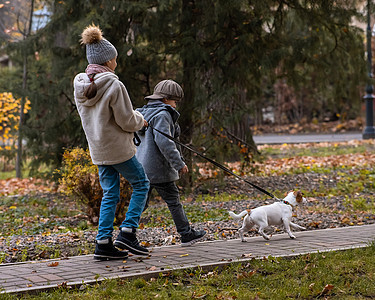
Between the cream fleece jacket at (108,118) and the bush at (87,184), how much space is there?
2722 millimetres

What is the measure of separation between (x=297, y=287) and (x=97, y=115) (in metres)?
2.17

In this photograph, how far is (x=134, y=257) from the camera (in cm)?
514

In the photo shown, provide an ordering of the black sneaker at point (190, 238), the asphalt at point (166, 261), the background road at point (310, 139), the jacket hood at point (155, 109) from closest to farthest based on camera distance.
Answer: the asphalt at point (166, 261)
the jacket hood at point (155, 109)
the black sneaker at point (190, 238)
the background road at point (310, 139)

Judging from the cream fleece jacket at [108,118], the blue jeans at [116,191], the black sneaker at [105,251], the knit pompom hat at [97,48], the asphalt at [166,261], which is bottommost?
the asphalt at [166,261]

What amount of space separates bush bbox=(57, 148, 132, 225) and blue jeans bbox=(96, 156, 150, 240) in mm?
2518

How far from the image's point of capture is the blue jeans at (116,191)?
16.5 ft

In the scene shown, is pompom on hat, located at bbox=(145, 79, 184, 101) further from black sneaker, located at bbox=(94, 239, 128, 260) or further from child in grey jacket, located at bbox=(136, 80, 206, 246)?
black sneaker, located at bbox=(94, 239, 128, 260)

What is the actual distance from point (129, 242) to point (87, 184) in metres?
2.78

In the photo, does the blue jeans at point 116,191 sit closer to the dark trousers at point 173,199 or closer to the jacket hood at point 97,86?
the dark trousers at point 173,199

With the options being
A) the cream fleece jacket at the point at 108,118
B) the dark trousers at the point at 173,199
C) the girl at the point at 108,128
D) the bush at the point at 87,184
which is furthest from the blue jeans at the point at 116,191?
the bush at the point at 87,184

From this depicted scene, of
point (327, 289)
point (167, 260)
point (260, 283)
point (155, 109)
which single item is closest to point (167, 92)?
point (155, 109)

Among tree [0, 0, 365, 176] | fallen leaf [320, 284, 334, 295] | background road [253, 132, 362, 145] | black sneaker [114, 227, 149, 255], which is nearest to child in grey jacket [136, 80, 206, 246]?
black sneaker [114, 227, 149, 255]

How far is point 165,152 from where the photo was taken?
545 centimetres

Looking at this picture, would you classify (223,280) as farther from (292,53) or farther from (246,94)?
(246,94)
